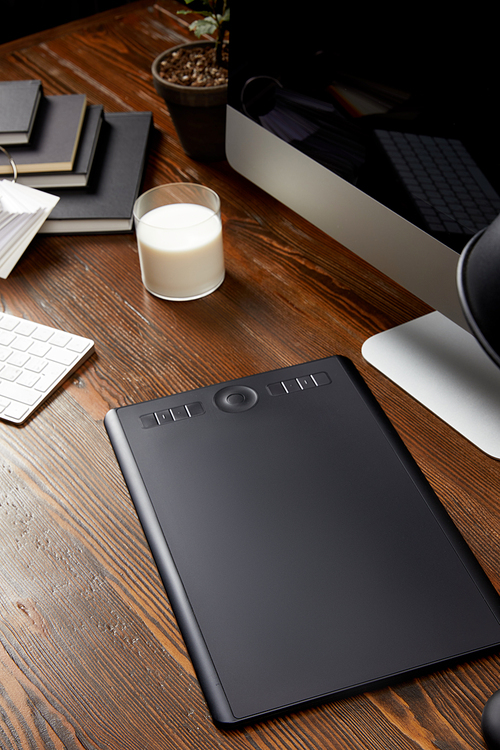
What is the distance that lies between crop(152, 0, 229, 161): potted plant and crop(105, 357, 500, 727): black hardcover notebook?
0.51 m

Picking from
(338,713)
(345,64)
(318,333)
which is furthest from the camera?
(318,333)

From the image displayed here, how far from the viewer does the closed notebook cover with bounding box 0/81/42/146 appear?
0.92 meters

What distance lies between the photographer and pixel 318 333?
0.78 m

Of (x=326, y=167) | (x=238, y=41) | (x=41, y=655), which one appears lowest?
(x=41, y=655)

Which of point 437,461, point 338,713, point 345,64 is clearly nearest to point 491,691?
point 338,713

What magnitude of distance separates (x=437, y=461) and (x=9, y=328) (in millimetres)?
538

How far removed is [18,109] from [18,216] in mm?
213

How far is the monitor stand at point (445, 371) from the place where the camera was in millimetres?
674

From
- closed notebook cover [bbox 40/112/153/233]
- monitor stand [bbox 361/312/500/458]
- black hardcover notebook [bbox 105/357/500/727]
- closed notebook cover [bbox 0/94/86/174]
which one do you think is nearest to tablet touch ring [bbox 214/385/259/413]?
black hardcover notebook [bbox 105/357/500/727]

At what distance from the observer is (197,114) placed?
3.17ft

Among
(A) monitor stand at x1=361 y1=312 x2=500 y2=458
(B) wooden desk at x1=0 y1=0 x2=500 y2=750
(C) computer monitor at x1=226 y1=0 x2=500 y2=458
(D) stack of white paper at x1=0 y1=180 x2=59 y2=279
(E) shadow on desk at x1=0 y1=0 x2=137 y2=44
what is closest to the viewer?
(B) wooden desk at x1=0 y1=0 x2=500 y2=750

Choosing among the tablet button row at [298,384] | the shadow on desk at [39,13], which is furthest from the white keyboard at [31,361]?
the shadow on desk at [39,13]

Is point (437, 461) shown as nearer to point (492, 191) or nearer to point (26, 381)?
point (492, 191)

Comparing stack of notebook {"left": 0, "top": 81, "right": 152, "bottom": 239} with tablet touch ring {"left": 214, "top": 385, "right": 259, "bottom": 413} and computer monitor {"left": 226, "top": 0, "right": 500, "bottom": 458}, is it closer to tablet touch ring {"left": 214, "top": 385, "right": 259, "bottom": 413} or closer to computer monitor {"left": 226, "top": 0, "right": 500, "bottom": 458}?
computer monitor {"left": 226, "top": 0, "right": 500, "bottom": 458}
